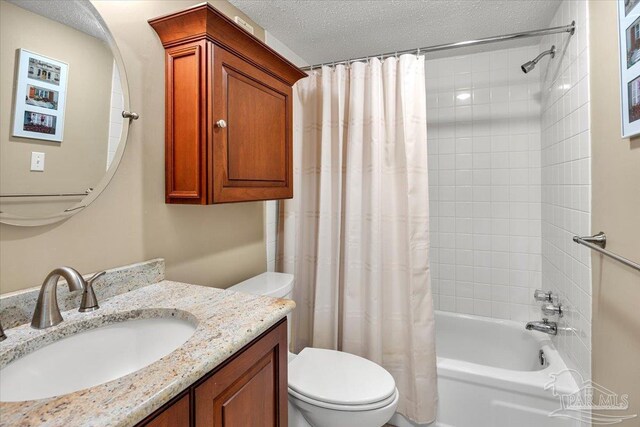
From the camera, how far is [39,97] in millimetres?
895

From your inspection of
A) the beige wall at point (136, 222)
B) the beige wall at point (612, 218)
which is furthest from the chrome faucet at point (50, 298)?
the beige wall at point (612, 218)

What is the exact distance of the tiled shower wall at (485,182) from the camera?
2244 mm

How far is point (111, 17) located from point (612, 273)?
2006 mm

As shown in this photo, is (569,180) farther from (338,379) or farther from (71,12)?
(71,12)

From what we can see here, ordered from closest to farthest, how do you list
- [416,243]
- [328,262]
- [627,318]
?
[627,318], [416,243], [328,262]

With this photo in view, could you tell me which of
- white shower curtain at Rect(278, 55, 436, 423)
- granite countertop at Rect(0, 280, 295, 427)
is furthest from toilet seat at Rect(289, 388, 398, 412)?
granite countertop at Rect(0, 280, 295, 427)

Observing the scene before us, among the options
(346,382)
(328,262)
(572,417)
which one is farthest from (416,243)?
(572,417)

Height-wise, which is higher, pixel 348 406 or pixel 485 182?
pixel 485 182

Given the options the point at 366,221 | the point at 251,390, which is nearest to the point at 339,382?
the point at 251,390

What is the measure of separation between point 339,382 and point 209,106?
1.23 meters

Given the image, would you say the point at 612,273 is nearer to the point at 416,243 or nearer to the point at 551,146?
the point at 416,243

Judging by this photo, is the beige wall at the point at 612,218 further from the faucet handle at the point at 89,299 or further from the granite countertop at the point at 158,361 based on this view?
the faucet handle at the point at 89,299

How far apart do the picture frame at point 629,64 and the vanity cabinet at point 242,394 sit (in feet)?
4.17

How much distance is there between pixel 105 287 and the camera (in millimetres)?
1036
